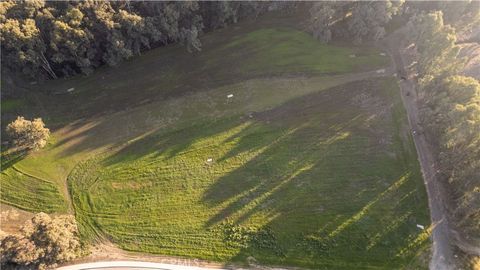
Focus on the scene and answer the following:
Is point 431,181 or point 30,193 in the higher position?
point 30,193

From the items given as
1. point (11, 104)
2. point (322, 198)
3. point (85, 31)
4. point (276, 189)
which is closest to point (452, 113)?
point (322, 198)

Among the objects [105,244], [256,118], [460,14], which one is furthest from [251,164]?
[460,14]

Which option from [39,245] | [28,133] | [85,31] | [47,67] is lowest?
[39,245]

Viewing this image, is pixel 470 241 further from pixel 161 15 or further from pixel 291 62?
pixel 161 15

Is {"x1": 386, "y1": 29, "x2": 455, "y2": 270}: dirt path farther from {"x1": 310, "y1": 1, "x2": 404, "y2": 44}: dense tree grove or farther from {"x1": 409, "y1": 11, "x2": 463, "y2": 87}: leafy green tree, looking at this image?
{"x1": 310, "y1": 1, "x2": 404, "y2": 44}: dense tree grove

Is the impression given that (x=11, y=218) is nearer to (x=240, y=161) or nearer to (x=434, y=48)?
(x=240, y=161)

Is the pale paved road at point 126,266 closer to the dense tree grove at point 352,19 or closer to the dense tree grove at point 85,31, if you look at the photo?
the dense tree grove at point 85,31

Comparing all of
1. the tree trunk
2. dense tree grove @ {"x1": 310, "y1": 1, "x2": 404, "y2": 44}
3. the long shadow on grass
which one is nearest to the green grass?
dense tree grove @ {"x1": 310, "y1": 1, "x2": 404, "y2": 44}
